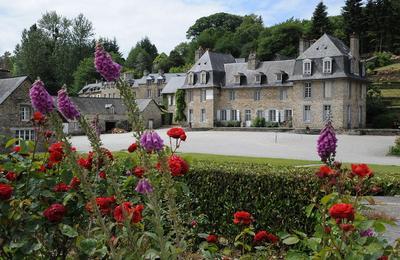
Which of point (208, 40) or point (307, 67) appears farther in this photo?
point (208, 40)

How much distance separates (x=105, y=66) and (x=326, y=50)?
41.3 m

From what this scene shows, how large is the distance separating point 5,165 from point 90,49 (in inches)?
3357

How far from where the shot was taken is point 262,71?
46.7 metres

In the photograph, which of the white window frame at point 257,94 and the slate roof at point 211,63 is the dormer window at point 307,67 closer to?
the white window frame at point 257,94

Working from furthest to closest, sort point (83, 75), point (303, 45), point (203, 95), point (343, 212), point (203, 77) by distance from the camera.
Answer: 1. point (83, 75)
2. point (203, 95)
3. point (203, 77)
4. point (303, 45)
5. point (343, 212)

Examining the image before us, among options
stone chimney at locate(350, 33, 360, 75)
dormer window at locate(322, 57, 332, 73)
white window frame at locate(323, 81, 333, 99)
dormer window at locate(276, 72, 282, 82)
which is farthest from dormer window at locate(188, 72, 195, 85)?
stone chimney at locate(350, 33, 360, 75)

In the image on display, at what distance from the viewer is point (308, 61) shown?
136ft

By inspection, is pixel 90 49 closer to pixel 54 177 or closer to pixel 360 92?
pixel 360 92

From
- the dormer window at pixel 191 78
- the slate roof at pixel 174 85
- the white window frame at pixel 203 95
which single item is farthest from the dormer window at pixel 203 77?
the slate roof at pixel 174 85

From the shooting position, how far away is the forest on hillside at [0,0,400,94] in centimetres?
6656

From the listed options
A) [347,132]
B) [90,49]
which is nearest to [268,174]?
[347,132]

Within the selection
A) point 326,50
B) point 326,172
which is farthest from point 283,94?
point 326,172

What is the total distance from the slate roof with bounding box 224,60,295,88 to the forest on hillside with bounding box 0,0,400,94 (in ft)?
48.6

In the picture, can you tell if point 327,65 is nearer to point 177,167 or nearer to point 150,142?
point 177,167
